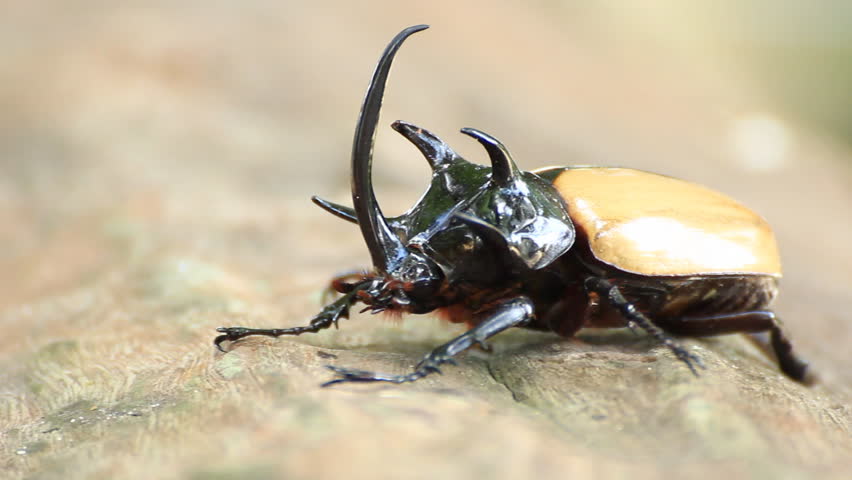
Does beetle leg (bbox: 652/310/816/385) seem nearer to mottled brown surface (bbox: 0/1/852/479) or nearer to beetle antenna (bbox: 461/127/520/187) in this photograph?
mottled brown surface (bbox: 0/1/852/479)

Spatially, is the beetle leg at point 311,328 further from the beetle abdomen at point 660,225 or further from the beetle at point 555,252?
the beetle abdomen at point 660,225

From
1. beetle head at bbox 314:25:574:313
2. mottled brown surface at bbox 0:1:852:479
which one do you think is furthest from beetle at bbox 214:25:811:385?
mottled brown surface at bbox 0:1:852:479

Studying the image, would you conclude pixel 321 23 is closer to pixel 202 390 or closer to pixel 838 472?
pixel 202 390

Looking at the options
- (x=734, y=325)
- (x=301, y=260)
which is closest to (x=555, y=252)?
(x=734, y=325)

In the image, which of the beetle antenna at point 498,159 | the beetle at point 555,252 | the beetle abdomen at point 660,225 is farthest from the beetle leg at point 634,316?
the beetle antenna at point 498,159

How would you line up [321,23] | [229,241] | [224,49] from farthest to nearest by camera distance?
1. [321,23]
2. [224,49]
3. [229,241]


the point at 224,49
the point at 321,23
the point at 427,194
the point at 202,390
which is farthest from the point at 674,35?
the point at 202,390

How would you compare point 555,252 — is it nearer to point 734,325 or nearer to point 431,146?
point 431,146
